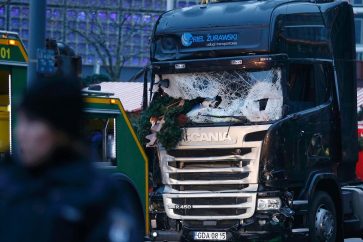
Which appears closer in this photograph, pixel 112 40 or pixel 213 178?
pixel 213 178

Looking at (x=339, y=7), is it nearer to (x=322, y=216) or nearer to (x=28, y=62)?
(x=322, y=216)

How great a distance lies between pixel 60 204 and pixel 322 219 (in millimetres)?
10964

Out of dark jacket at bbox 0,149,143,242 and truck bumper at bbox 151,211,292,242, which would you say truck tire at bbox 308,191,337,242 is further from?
dark jacket at bbox 0,149,143,242

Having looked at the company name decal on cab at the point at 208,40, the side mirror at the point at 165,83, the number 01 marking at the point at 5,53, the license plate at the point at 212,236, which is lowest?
the license plate at the point at 212,236

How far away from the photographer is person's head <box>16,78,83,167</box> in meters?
3.66

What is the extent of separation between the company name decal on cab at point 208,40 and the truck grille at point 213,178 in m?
1.22

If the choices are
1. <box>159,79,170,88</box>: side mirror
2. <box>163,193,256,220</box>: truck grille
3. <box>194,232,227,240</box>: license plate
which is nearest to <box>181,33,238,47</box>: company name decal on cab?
<box>159,79,170,88</box>: side mirror

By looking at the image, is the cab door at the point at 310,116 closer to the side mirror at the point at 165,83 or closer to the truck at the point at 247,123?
the truck at the point at 247,123

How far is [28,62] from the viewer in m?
12.5

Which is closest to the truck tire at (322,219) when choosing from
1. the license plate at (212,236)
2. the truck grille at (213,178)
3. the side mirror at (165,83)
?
the truck grille at (213,178)

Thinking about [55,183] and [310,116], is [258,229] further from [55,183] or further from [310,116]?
[55,183]

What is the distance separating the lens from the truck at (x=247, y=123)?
13.7 meters

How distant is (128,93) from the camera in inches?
1298

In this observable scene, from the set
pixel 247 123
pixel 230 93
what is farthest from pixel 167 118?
pixel 247 123
